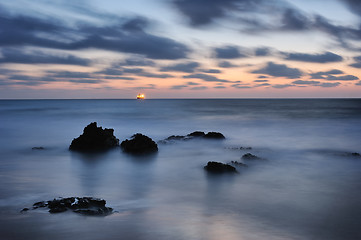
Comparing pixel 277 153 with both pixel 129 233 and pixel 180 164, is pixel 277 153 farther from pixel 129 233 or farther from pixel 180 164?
pixel 129 233

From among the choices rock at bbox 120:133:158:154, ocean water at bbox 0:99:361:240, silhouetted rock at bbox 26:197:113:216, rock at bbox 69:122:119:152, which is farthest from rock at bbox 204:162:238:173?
rock at bbox 69:122:119:152

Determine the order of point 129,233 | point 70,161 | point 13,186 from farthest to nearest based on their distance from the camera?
point 70,161 < point 13,186 < point 129,233

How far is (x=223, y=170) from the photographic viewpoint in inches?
431

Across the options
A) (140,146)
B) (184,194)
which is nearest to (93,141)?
(140,146)

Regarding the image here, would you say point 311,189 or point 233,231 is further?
point 311,189

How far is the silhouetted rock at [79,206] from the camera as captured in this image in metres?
6.75

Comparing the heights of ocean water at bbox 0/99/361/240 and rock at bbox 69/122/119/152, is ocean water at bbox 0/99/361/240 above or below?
below

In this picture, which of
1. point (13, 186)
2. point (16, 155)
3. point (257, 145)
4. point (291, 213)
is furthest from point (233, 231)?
point (257, 145)

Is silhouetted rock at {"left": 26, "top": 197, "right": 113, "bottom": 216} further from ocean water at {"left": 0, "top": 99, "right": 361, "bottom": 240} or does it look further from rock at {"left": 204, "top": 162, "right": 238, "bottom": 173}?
rock at {"left": 204, "top": 162, "right": 238, "bottom": 173}

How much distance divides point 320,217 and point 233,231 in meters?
2.26

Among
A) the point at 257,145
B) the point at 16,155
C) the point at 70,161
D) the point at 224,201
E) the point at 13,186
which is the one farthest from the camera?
the point at 257,145

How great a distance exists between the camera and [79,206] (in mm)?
6930

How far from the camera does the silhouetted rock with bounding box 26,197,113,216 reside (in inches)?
266

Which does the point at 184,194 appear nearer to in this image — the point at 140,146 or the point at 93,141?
the point at 140,146
